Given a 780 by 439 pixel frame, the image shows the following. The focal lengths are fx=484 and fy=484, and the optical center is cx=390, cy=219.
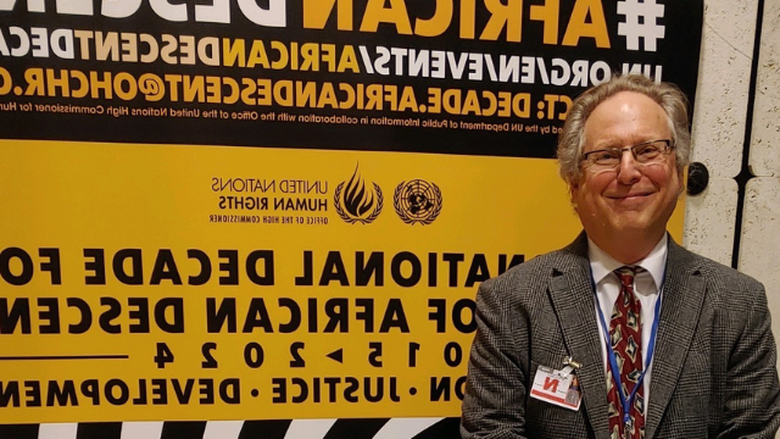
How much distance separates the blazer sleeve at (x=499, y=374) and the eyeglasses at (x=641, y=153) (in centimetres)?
34

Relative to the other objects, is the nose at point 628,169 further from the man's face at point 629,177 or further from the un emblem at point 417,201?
the un emblem at point 417,201

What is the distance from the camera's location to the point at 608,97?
1.05 metres

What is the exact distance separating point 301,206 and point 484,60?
659 mm

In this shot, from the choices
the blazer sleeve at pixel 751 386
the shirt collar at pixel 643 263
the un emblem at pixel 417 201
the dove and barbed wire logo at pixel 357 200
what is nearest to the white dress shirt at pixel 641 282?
the shirt collar at pixel 643 263

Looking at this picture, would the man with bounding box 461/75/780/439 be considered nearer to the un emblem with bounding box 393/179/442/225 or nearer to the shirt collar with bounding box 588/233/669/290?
the shirt collar with bounding box 588/233/669/290

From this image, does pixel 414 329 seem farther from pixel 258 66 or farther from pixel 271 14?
pixel 271 14

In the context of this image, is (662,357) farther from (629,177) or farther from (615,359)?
(629,177)

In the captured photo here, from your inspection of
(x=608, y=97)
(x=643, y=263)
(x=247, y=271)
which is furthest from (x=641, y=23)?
(x=247, y=271)

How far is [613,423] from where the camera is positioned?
1.01 metres

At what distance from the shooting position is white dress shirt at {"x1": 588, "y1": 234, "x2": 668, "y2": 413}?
1.05 metres

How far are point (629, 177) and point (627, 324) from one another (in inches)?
12.7

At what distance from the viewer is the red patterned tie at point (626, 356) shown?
1.01 metres

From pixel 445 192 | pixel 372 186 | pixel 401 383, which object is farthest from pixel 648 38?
pixel 401 383

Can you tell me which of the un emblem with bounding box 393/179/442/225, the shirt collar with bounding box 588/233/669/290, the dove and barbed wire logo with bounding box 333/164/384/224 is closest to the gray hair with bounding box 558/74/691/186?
the shirt collar with bounding box 588/233/669/290
